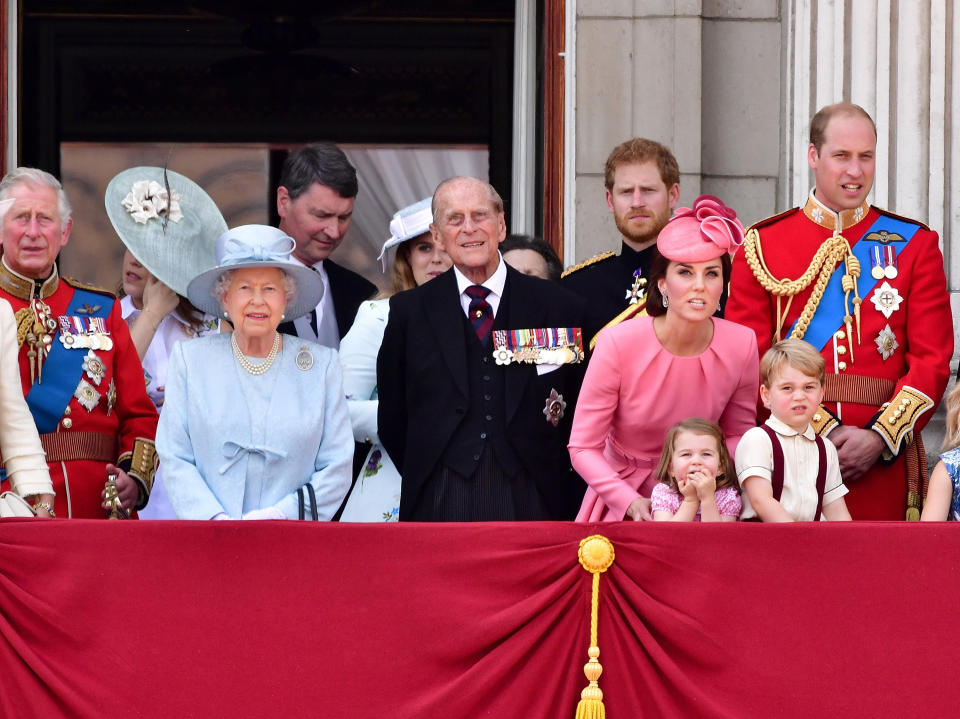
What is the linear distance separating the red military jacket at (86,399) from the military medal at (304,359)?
0.74m

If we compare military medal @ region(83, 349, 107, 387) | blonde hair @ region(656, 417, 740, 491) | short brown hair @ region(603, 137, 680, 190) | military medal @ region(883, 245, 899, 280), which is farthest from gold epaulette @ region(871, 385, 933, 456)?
military medal @ region(83, 349, 107, 387)

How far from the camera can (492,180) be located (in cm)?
952

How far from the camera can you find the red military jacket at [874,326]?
516cm

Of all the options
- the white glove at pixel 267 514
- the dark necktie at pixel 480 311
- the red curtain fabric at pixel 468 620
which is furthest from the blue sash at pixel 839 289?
the white glove at pixel 267 514

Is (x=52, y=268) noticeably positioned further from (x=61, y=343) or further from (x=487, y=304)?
(x=487, y=304)

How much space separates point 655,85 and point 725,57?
377 mm

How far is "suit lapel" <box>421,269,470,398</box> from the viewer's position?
5160mm

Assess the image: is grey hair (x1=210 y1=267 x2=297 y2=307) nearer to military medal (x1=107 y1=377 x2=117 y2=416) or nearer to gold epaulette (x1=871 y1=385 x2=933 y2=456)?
military medal (x1=107 y1=377 x2=117 y2=416)

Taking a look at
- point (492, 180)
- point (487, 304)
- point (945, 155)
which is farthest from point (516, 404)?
point (492, 180)

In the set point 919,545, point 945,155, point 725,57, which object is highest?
point 725,57

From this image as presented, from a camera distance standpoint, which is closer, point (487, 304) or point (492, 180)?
point (487, 304)

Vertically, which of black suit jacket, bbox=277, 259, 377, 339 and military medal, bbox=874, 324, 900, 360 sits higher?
black suit jacket, bbox=277, 259, 377, 339

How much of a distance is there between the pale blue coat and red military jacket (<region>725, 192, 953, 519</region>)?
4.50 feet

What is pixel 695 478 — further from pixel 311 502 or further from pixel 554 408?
pixel 311 502
